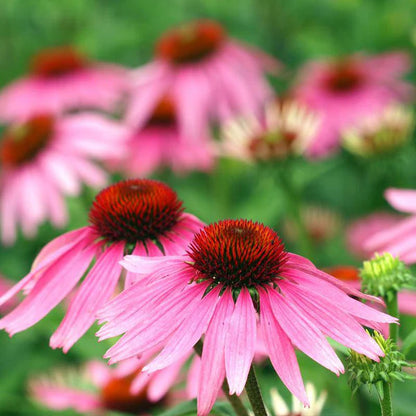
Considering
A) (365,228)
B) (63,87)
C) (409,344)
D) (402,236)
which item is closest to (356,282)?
(402,236)

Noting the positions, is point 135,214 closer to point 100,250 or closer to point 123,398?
point 100,250

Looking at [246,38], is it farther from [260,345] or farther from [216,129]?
[260,345]

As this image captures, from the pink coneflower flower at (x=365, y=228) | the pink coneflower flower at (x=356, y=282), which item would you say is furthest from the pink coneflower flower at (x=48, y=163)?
the pink coneflower flower at (x=356, y=282)

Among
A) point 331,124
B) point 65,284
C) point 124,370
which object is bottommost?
point 331,124

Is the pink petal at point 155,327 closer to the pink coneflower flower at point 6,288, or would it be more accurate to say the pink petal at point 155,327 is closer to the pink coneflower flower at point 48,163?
the pink coneflower flower at point 48,163

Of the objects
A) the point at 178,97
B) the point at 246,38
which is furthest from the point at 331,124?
the point at 246,38

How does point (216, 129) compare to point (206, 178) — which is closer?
point (216, 129)

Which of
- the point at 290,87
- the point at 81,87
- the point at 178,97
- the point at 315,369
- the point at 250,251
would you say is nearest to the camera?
the point at 250,251

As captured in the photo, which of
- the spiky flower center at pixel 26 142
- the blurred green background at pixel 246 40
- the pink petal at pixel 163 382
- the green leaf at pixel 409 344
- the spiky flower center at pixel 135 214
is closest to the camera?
the green leaf at pixel 409 344

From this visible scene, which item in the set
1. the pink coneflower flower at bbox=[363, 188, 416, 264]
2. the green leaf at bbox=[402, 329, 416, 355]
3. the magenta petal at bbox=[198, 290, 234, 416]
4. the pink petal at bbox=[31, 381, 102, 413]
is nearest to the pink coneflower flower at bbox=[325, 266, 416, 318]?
the pink coneflower flower at bbox=[363, 188, 416, 264]
